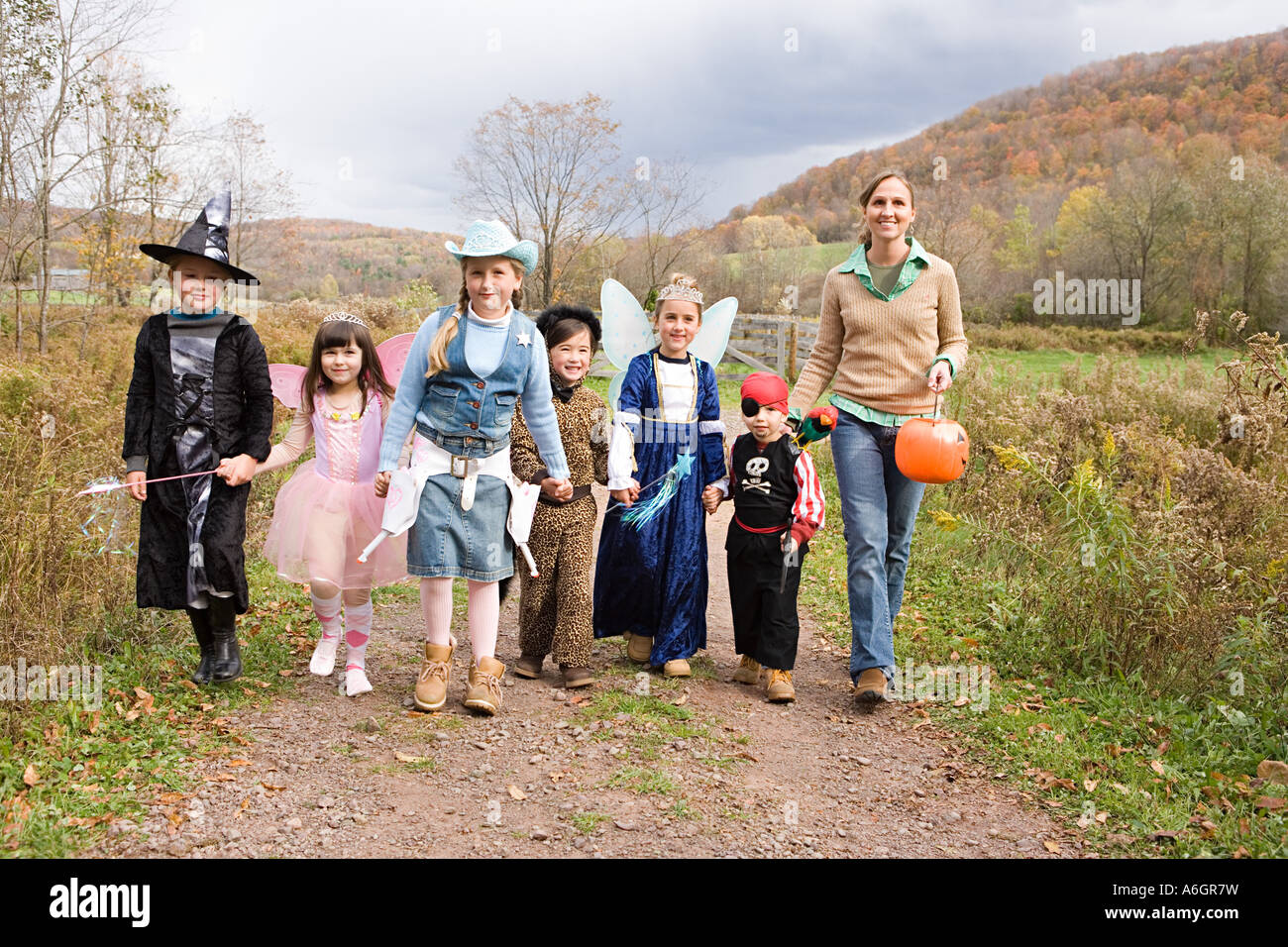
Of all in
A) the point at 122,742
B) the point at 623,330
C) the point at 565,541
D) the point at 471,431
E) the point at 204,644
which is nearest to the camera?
the point at 122,742

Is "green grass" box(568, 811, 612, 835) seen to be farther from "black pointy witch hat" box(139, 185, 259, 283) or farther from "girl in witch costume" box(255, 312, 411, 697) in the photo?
"black pointy witch hat" box(139, 185, 259, 283)

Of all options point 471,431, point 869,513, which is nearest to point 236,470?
point 471,431

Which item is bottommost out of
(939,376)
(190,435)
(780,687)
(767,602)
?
(780,687)

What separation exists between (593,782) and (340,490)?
193 cm

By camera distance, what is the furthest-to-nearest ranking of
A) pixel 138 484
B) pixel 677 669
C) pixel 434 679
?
pixel 677 669 → pixel 434 679 → pixel 138 484

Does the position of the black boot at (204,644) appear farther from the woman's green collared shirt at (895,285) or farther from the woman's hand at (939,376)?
the woman's hand at (939,376)

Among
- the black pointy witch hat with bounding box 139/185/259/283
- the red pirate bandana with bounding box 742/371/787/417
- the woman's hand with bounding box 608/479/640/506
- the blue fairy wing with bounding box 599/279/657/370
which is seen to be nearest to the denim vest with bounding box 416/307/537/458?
the woman's hand with bounding box 608/479/640/506

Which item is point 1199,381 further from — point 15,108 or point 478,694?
point 15,108

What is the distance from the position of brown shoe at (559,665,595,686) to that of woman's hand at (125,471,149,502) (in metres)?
2.13

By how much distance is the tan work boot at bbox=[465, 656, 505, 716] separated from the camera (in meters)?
4.43

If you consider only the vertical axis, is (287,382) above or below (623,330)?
below

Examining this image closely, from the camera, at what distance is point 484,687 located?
4469 mm

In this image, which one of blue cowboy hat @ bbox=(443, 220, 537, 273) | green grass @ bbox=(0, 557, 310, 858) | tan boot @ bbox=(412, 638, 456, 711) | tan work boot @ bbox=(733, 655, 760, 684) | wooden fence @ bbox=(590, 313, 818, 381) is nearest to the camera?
green grass @ bbox=(0, 557, 310, 858)

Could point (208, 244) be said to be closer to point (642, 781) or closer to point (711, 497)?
point (711, 497)
